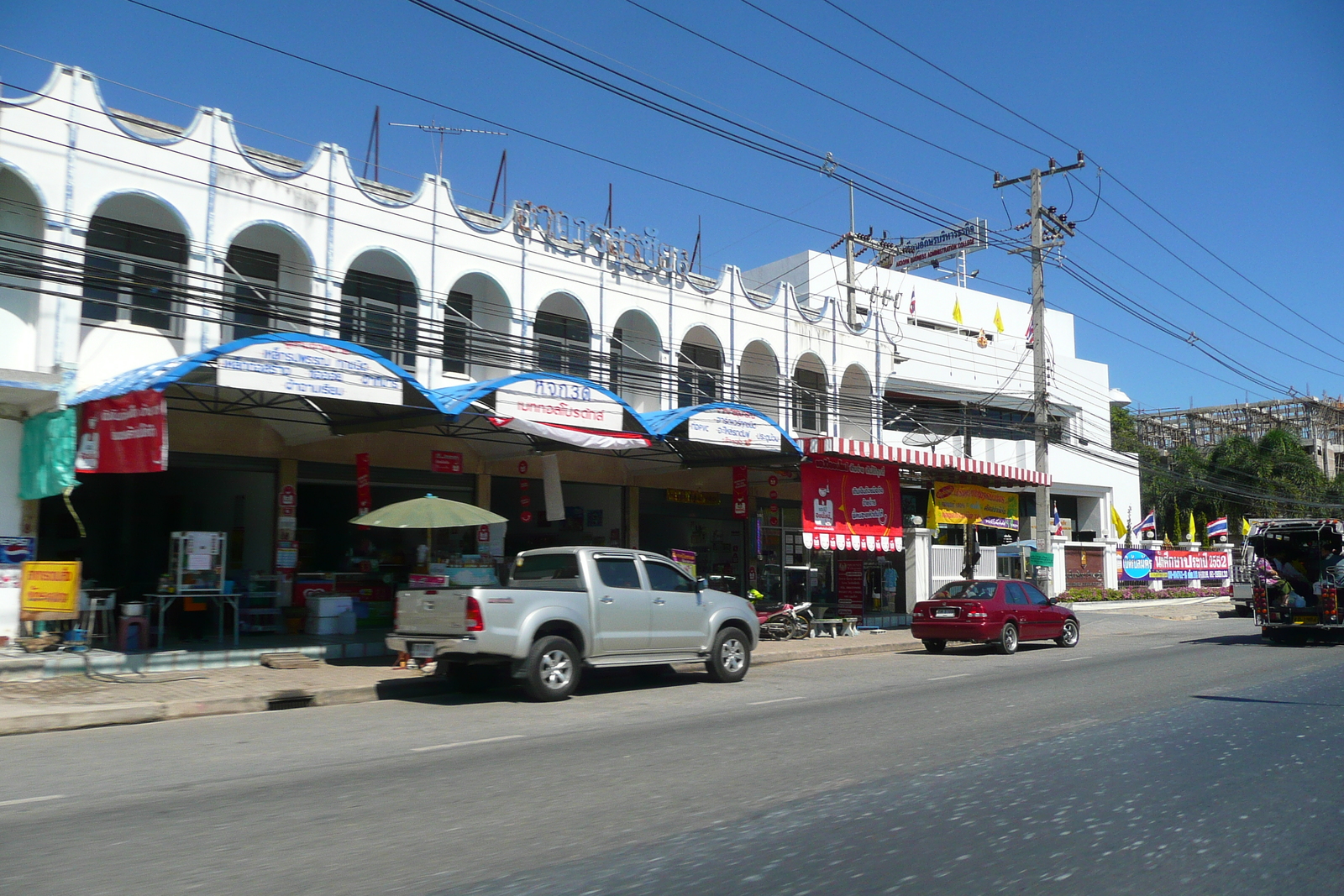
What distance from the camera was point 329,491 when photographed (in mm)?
19484

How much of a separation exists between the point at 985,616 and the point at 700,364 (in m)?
10.4

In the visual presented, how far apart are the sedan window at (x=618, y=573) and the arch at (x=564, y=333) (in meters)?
9.43

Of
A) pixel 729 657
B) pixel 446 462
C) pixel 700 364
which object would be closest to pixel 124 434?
pixel 446 462

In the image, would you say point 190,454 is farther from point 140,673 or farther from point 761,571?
point 761,571

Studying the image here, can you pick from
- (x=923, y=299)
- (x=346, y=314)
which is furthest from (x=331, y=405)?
(x=923, y=299)

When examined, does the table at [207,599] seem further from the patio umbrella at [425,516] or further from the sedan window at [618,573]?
the sedan window at [618,573]

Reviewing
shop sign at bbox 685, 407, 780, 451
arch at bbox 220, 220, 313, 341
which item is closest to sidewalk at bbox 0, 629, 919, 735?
arch at bbox 220, 220, 313, 341

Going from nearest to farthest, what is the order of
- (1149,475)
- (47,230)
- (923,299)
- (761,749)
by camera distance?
1. (761,749)
2. (47,230)
3. (923,299)
4. (1149,475)

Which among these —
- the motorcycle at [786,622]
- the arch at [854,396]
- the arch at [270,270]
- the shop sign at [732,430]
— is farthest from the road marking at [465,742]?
the arch at [854,396]

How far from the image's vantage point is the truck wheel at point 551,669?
1194cm

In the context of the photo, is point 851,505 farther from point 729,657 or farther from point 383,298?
point 383,298

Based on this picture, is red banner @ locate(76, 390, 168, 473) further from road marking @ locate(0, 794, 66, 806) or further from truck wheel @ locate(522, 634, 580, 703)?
road marking @ locate(0, 794, 66, 806)

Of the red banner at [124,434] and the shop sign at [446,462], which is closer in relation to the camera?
the red banner at [124,434]

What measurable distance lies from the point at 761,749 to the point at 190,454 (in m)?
12.7
